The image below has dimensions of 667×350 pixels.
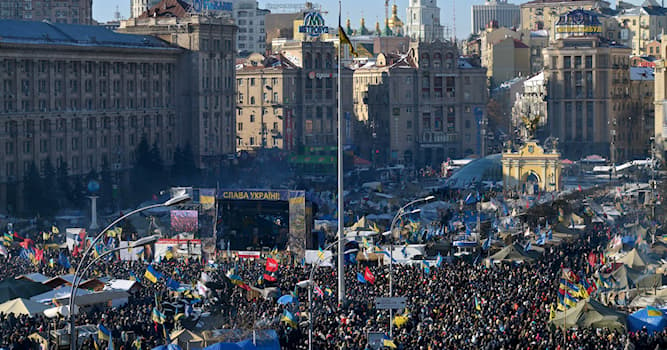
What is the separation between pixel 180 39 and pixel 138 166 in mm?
14727

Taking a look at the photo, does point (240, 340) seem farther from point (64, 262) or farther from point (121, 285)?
point (64, 262)

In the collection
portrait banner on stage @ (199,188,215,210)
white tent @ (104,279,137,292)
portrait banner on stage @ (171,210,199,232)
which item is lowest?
white tent @ (104,279,137,292)

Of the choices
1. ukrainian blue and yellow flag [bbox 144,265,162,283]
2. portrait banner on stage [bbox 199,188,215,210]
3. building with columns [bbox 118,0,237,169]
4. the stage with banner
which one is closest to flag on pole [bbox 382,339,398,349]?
ukrainian blue and yellow flag [bbox 144,265,162,283]

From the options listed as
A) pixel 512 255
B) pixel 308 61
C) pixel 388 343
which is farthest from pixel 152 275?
pixel 308 61

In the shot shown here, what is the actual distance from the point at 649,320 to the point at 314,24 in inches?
3861

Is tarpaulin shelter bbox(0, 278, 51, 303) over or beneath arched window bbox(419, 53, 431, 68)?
beneath

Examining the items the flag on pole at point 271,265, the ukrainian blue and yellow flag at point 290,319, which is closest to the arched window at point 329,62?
the flag on pole at point 271,265

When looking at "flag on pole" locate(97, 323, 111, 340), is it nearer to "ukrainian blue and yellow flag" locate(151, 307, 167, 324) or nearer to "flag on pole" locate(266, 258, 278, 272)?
"ukrainian blue and yellow flag" locate(151, 307, 167, 324)

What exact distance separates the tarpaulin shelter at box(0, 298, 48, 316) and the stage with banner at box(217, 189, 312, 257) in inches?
741

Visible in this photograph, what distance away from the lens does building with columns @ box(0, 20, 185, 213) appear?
102688 millimetres

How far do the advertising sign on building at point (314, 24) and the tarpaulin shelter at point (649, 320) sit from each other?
9505cm

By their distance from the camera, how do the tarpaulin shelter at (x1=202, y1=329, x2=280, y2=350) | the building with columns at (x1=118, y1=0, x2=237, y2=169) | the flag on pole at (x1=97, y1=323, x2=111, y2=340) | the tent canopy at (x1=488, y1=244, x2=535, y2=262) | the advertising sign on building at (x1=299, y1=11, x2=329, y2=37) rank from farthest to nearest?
the advertising sign on building at (x1=299, y1=11, x2=329, y2=37), the building with columns at (x1=118, y1=0, x2=237, y2=169), the tent canopy at (x1=488, y1=244, x2=535, y2=262), the flag on pole at (x1=97, y1=323, x2=111, y2=340), the tarpaulin shelter at (x1=202, y1=329, x2=280, y2=350)

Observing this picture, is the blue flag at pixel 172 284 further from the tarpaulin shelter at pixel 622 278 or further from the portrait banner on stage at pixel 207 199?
the tarpaulin shelter at pixel 622 278

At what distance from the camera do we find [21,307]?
50906 mm
